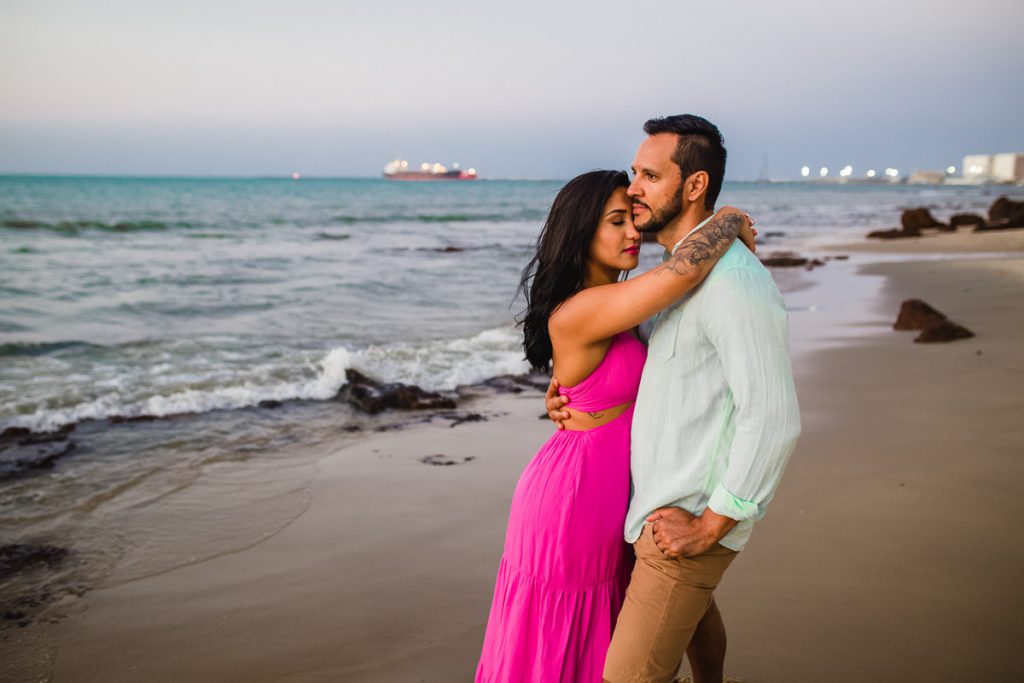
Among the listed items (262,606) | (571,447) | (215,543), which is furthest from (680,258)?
(215,543)

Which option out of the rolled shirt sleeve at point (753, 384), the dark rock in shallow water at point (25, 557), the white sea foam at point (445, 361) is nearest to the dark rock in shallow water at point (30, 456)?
the dark rock in shallow water at point (25, 557)

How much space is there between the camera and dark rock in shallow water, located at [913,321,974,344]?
879 cm

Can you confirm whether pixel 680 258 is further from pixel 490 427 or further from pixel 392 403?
→ pixel 392 403

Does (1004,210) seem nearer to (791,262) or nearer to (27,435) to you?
(791,262)

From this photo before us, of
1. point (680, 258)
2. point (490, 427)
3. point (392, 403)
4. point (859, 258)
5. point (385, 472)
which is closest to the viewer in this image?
point (680, 258)

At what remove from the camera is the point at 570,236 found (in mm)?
2719

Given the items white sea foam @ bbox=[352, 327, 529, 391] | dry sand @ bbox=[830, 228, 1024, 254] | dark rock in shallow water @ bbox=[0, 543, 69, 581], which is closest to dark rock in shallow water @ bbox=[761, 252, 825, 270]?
dry sand @ bbox=[830, 228, 1024, 254]

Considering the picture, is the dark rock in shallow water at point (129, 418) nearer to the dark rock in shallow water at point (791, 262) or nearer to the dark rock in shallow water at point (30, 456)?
the dark rock in shallow water at point (30, 456)

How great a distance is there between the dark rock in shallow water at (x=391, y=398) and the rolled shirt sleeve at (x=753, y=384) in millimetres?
5933

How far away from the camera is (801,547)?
14.3ft

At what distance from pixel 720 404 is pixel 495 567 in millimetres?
2511

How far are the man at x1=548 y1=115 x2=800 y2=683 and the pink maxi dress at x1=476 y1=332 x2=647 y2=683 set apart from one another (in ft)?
0.47

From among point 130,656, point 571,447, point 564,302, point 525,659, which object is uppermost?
point 564,302

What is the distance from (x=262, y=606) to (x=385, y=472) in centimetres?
199
